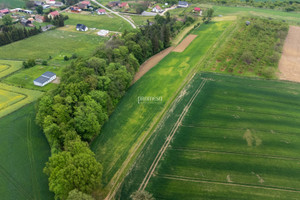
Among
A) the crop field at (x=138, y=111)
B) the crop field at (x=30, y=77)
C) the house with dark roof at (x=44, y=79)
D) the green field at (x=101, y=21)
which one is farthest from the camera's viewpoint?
the green field at (x=101, y=21)

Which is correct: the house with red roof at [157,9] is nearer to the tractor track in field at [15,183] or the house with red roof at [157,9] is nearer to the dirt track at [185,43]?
the dirt track at [185,43]

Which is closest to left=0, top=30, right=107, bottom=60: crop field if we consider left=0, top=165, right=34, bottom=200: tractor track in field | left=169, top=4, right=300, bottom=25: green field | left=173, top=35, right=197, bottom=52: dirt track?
left=173, top=35, right=197, bottom=52: dirt track

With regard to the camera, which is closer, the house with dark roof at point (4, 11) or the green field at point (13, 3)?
the house with dark roof at point (4, 11)

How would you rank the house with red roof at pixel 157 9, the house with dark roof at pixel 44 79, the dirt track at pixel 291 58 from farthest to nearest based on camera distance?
the house with red roof at pixel 157 9
the dirt track at pixel 291 58
the house with dark roof at pixel 44 79

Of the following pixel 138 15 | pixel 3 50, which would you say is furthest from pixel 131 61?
pixel 138 15

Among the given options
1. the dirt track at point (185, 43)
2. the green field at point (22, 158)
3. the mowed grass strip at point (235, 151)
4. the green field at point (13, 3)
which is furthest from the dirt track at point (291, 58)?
the green field at point (13, 3)

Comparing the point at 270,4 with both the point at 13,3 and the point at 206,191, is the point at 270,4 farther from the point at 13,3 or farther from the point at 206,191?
the point at 13,3
